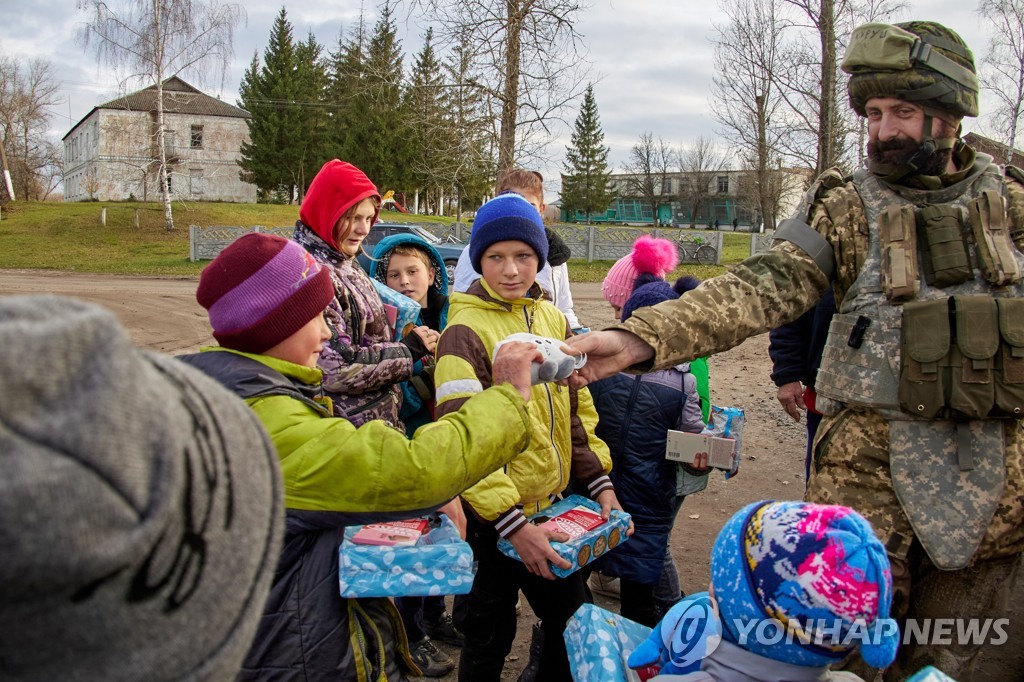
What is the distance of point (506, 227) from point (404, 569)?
151 cm

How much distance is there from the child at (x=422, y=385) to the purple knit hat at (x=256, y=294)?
37.8 inches

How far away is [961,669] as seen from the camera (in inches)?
94.9

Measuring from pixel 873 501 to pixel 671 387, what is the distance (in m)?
1.26

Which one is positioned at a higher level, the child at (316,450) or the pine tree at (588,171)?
the pine tree at (588,171)

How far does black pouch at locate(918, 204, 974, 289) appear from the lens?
239cm

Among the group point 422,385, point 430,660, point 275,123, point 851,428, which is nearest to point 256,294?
point 422,385

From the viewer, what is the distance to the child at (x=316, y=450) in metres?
1.69

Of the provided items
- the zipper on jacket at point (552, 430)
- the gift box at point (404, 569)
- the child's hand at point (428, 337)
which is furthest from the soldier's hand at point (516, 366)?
the child's hand at point (428, 337)

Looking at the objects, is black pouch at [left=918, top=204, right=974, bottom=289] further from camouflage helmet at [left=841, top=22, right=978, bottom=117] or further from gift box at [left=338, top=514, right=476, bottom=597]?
gift box at [left=338, top=514, right=476, bottom=597]

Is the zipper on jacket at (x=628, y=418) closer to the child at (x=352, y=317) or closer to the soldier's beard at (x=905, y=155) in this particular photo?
the child at (x=352, y=317)

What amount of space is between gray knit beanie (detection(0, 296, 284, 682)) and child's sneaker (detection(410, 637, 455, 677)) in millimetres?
2827

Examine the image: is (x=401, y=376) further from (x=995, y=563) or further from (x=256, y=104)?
(x=256, y=104)

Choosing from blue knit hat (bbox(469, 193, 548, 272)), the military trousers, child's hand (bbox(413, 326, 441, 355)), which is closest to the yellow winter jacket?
blue knit hat (bbox(469, 193, 548, 272))

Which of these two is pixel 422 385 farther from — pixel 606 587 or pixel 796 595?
pixel 796 595
